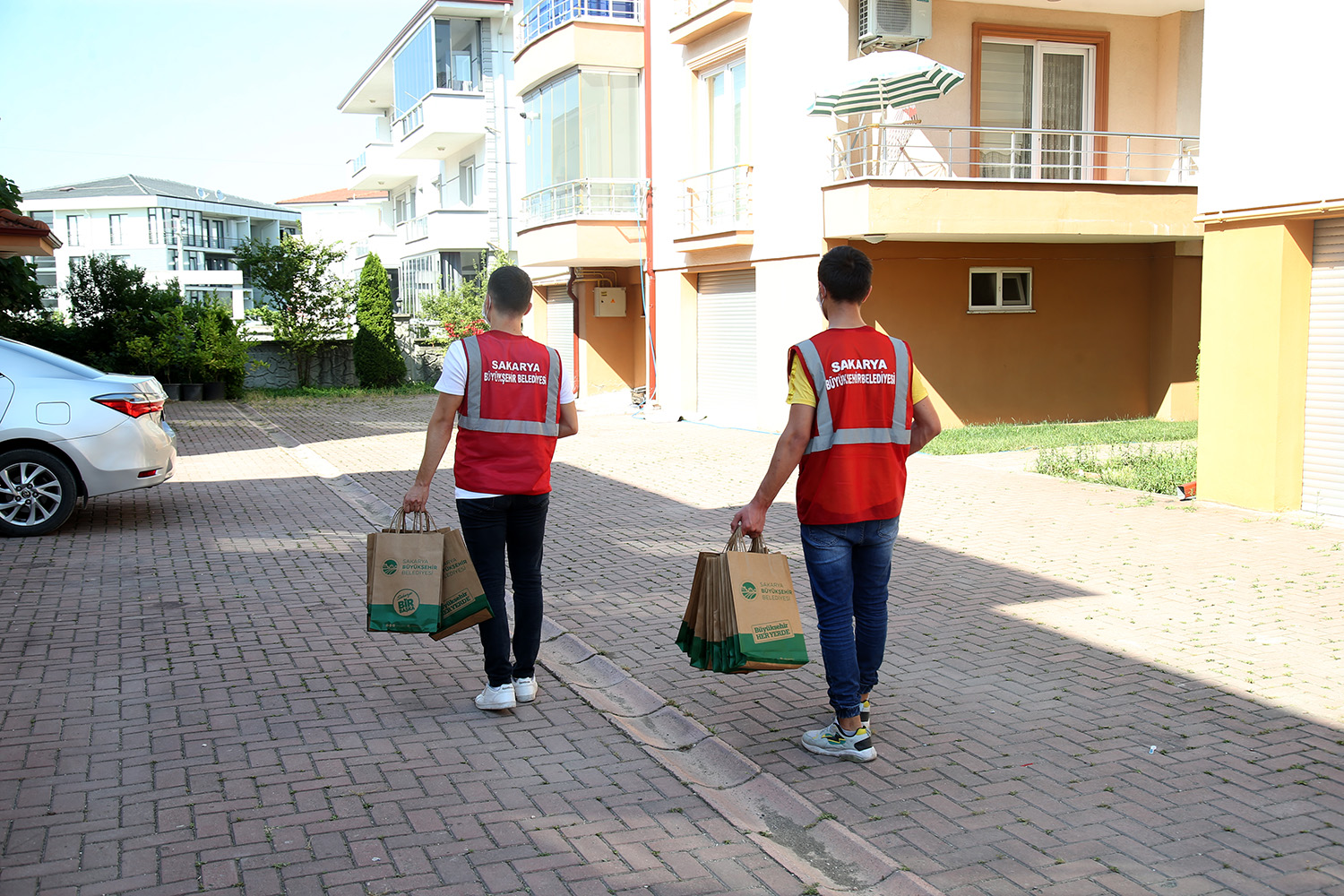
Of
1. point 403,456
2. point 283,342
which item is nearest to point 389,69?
point 283,342

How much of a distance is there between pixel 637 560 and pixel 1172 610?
3816 mm

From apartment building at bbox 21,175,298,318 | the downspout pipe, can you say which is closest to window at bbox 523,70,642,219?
the downspout pipe

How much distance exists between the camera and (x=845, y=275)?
439 cm

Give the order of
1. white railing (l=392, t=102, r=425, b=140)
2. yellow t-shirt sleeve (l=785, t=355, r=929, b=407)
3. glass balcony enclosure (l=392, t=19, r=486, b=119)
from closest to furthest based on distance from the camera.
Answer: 1. yellow t-shirt sleeve (l=785, t=355, r=929, b=407)
2. white railing (l=392, t=102, r=425, b=140)
3. glass balcony enclosure (l=392, t=19, r=486, b=119)

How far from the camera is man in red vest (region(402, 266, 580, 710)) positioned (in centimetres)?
492

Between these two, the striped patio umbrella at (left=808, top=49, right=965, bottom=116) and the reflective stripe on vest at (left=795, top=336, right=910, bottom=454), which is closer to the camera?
the reflective stripe on vest at (left=795, top=336, right=910, bottom=454)

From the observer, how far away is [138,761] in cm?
457

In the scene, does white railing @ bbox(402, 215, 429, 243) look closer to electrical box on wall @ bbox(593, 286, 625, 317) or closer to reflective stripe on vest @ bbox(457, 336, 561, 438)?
electrical box on wall @ bbox(593, 286, 625, 317)

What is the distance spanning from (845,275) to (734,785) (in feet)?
6.72

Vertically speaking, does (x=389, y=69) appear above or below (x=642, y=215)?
above

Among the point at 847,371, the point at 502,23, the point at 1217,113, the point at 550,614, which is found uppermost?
the point at 502,23

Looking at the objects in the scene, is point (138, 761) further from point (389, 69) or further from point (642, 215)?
point (389, 69)

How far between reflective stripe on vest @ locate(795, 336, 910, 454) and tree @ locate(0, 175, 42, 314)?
54.1 ft

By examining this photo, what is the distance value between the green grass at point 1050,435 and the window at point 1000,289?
1.89 metres
